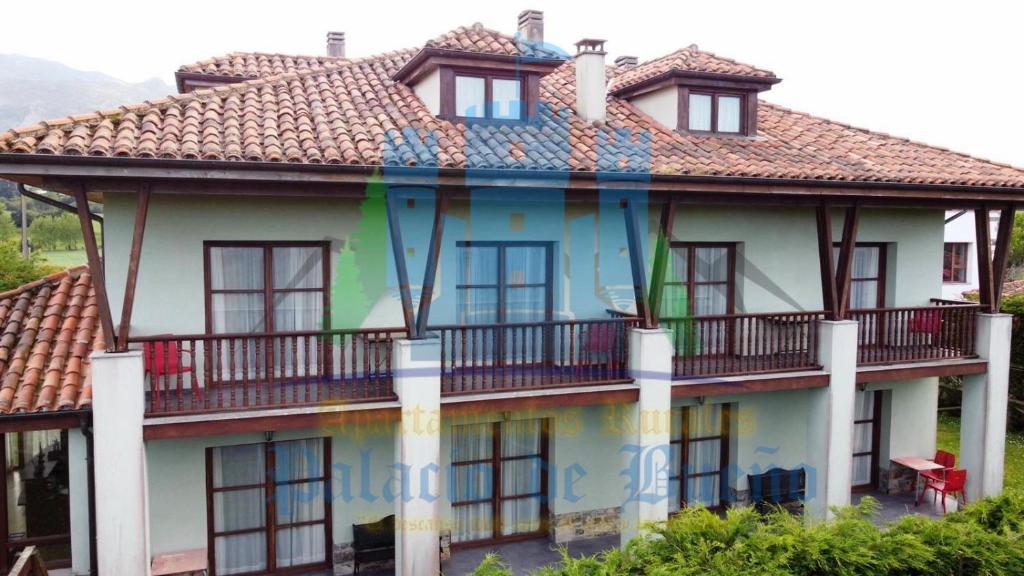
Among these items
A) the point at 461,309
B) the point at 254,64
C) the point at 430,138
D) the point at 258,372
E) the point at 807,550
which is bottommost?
the point at 807,550

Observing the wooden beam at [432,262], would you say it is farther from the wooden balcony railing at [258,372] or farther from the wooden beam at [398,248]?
the wooden balcony railing at [258,372]

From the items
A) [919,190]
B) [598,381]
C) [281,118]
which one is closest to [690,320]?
[598,381]

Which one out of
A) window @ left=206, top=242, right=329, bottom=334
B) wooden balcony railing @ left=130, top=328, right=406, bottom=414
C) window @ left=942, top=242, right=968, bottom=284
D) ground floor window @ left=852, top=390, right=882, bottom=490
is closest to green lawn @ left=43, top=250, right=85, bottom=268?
window @ left=206, top=242, right=329, bottom=334

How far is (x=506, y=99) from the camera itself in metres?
12.3

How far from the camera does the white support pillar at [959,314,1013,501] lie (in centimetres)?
1330

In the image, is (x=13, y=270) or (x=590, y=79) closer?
(x=590, y=79)

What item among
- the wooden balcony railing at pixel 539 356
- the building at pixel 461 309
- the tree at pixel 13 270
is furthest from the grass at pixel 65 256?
the wooden balcony railing at pixel 539 356

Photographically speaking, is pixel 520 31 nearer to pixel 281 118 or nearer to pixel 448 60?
pixel 448 60

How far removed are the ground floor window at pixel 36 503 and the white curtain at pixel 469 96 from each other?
734 cm

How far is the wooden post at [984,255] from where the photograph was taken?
42.2 ft

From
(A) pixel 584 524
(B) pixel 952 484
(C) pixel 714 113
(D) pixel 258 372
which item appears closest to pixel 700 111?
(C) pixel 714 113

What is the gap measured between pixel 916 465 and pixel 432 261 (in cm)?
1048

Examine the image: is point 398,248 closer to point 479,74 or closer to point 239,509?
point 479,74

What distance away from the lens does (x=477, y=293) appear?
39.1 ft
